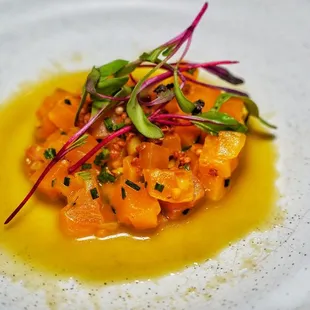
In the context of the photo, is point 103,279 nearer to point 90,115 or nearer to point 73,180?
point 73,180

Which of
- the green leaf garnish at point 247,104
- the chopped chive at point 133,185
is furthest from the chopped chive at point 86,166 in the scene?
the green leaf garnish at point 247,104

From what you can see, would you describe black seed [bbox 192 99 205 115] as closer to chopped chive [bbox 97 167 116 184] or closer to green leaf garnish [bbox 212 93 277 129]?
green leaf garnish [bbox 212 93 277 129]

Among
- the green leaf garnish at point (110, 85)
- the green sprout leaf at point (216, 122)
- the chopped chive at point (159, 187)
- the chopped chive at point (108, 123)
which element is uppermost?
the green leaf garnish at point (110, 85)

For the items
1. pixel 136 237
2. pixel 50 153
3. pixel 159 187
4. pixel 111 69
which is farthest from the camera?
pixel 111 69

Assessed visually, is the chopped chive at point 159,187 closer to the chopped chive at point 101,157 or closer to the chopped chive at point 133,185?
the chopped chive at point 133,185

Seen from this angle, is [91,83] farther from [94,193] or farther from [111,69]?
[94,193]

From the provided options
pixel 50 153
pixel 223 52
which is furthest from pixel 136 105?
pixel 223 52
